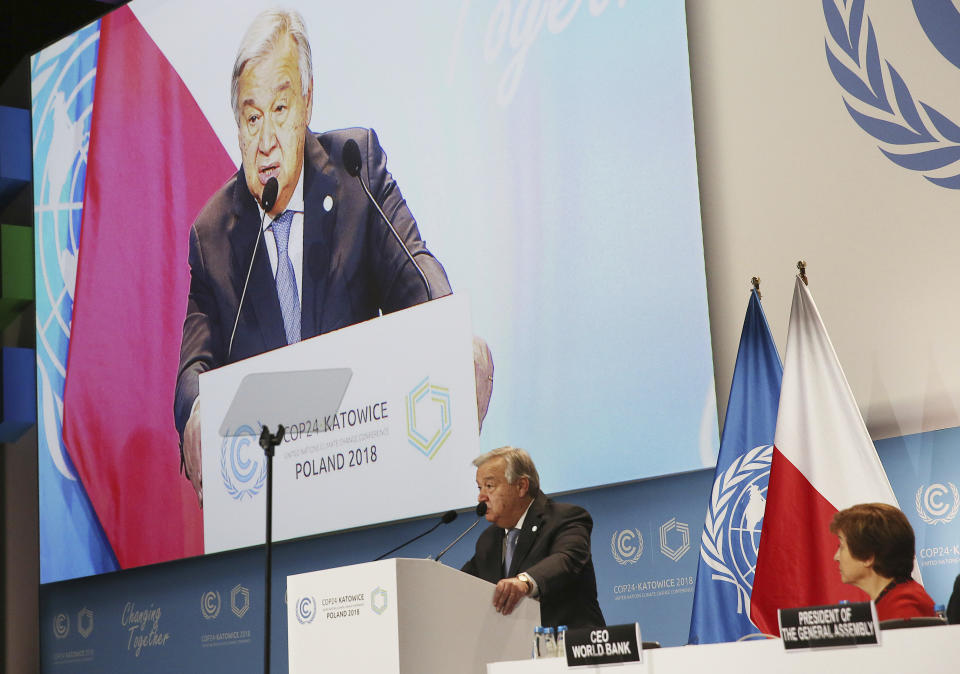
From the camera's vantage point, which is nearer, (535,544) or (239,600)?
(535,544)

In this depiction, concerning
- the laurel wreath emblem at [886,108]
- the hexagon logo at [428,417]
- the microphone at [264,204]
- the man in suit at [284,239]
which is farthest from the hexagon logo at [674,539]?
the microphone at [264,204]

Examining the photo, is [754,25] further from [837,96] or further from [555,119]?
[555,119]

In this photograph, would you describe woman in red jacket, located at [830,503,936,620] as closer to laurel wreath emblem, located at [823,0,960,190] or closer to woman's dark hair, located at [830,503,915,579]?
woman's dark hair, located at [830,503,915,579]

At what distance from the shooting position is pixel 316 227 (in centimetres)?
534

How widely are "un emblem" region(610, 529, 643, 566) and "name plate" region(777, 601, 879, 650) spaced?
227 cm

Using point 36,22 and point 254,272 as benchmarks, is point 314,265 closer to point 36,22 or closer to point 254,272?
point 254,272

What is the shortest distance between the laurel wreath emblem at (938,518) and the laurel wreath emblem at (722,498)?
0.47m

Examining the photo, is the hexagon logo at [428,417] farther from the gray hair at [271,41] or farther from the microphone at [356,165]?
the gray hair at [271,41]

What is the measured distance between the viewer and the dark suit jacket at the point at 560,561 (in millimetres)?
3285

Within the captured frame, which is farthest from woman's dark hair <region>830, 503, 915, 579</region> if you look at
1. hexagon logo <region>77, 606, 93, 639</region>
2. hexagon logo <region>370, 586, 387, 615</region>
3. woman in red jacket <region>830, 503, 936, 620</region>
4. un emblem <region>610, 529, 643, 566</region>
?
hexagon logo <region>77, 606, 93, 639</region>

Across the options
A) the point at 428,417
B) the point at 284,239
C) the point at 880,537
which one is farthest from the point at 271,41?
the point at 880,537

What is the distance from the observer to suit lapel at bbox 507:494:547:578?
11.5 feet

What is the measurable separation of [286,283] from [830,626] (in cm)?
384

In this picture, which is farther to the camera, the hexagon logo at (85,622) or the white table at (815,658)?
the hexagon logo at (85,622)
